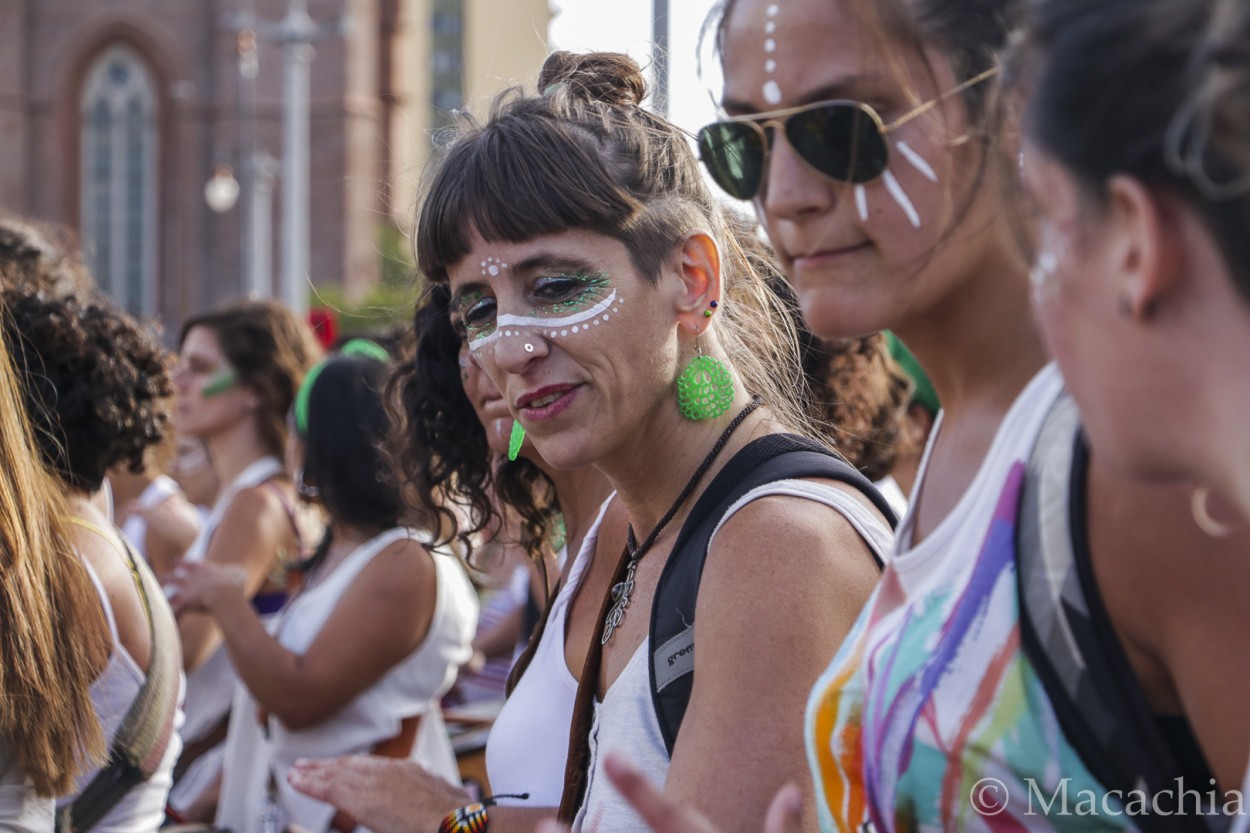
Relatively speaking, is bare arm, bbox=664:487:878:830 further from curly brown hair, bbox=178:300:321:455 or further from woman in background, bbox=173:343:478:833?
curly brown hair, bbox=178:300:321:455

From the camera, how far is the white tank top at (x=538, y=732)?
2496 millimetres

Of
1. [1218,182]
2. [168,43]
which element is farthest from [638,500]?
[168,43]

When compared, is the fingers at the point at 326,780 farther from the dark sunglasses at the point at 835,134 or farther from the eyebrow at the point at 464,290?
the dark sunglasses at the point at 835,134

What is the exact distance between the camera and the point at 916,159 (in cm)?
153

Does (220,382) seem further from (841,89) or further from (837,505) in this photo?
(841,89)

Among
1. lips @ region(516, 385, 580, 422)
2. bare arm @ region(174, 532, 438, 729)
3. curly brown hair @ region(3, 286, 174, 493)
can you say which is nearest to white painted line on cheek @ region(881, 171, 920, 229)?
lips @ region(516, 385, 580, 422)

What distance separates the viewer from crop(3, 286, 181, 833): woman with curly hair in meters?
3.00

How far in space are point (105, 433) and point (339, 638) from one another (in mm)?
946

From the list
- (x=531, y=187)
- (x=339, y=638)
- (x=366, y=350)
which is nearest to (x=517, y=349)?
(x=531, y=187)

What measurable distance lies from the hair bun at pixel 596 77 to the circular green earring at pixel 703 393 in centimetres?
53

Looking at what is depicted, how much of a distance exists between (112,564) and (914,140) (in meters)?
2.12

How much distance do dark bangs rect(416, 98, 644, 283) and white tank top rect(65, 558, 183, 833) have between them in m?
1.16

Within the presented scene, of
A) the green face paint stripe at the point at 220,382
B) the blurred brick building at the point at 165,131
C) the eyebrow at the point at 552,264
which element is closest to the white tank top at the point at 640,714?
the eyebrow at the point at 552,264

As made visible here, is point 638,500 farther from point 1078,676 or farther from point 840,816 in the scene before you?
point 1078,676
